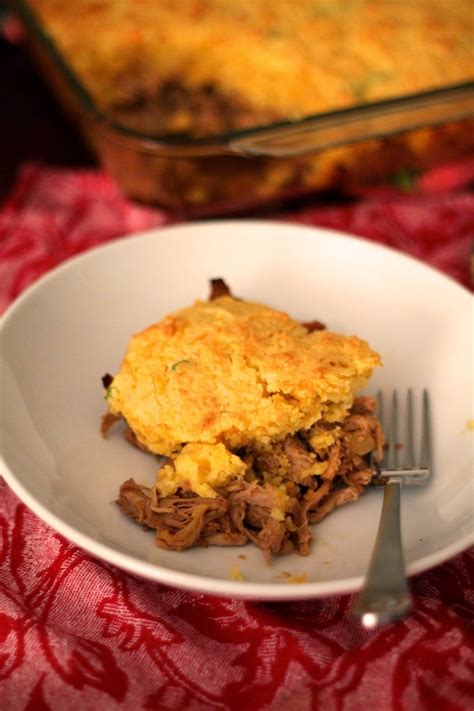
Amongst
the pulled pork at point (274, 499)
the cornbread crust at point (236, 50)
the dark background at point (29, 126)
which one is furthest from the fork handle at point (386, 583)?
the dark background at point (29, 126)

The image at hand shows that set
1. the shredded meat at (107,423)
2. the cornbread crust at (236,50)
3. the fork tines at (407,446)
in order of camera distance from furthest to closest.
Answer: the cornbread crust at (236,50)
the shredded meat at (107,423)
the fork tines at (407,446)

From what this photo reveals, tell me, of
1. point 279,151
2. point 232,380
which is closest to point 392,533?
point 232,380

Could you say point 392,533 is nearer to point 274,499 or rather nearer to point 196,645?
point 274,499

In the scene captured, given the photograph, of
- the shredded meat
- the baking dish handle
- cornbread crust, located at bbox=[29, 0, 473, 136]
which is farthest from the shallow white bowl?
cornbread crust, located at bbox=[29, 0, 473, 136]

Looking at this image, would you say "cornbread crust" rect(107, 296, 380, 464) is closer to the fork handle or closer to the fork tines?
the fork tines

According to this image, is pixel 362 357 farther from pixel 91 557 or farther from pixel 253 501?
pixel 91 557

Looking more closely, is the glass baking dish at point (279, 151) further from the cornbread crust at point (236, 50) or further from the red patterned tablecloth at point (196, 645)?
the red patterned tablecloth at point (196, 645)
